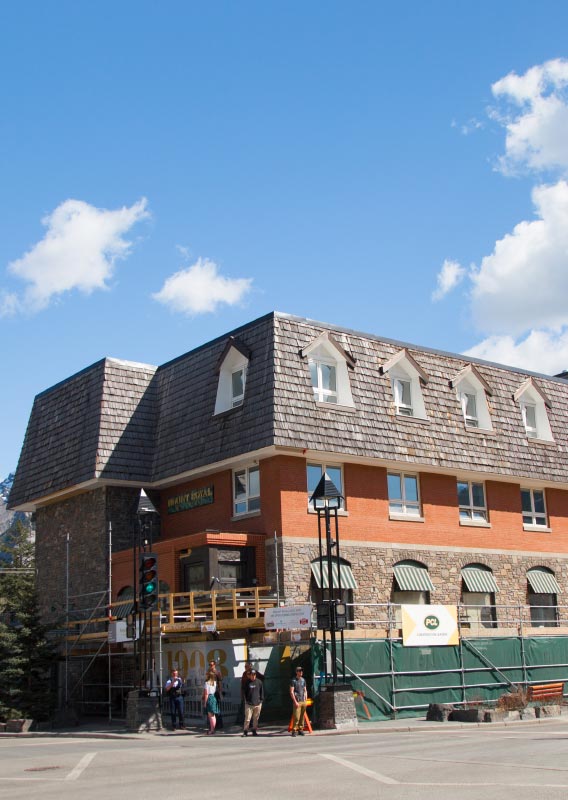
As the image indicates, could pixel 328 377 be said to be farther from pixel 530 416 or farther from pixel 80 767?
pixel 80 767

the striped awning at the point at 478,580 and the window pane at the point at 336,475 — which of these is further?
the striped awning at the point at 478,580

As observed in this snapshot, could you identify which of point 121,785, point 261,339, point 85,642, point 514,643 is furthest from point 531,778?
point 85,642

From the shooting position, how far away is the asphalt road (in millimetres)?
11711

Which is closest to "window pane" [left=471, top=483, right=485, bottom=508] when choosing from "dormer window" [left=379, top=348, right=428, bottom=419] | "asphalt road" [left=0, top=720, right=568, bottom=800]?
"dormer window" [left=379, top=348, right=428, bottom=419]

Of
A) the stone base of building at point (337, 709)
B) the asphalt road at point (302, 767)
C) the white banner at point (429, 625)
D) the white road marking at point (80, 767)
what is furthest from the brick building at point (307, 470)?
the white road marking at point (80, 767)

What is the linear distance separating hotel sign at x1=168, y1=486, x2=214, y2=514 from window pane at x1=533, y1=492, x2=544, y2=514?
1263cm

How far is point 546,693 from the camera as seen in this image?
28.5 metres

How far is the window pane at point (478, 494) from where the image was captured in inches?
1364

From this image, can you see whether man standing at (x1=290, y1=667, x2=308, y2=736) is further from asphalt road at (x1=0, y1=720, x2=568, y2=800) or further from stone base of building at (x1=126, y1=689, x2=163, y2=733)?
stone base of building at (x1=126, y1=689, x2=163, y2=733)

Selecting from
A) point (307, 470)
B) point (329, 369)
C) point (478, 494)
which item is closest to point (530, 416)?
point (478, 494)

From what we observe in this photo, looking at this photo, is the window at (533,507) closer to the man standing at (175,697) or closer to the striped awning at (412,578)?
the striped awning at (412,578)

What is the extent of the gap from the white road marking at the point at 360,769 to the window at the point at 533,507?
21.6 m

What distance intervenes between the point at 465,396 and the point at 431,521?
5.01 metres

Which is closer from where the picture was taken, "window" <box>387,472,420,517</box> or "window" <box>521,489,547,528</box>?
"window" <box>387,472,420,517</box>
